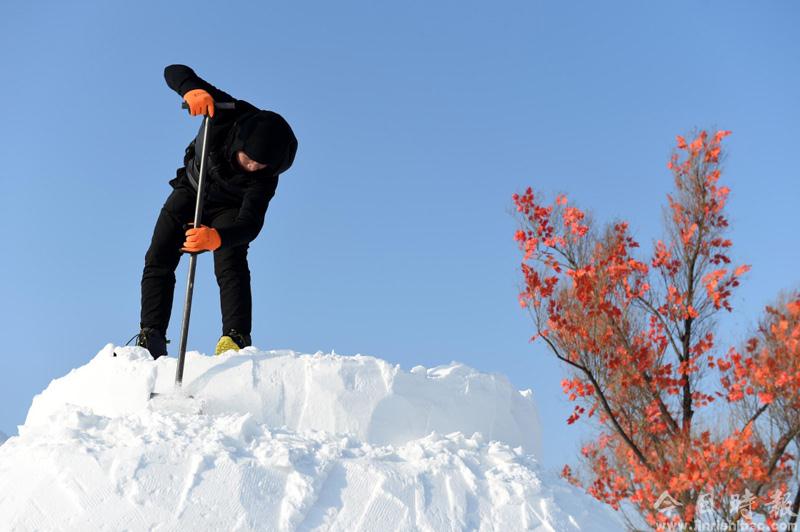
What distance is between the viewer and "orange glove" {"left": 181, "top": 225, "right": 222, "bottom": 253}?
5121 mm

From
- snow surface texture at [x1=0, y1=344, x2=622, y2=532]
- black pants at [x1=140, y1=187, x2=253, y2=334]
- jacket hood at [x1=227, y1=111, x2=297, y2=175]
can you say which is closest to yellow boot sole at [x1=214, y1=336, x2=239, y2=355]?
black pants at [x1=140, y1=187, x2=253, y2=334]

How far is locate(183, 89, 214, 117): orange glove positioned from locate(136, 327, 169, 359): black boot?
186 cm

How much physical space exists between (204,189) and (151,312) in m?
1.22

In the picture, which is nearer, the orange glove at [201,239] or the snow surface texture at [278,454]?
the snow surface texture at [278,454]

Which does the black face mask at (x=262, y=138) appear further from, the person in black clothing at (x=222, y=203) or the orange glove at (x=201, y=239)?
the orange glove at (x=201, y=239)

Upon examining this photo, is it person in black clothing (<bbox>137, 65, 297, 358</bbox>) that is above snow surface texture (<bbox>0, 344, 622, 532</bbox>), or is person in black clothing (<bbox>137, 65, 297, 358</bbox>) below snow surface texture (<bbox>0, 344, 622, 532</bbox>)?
above

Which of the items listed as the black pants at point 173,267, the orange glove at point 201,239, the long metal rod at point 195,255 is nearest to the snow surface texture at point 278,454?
the long metal rod at point 195,255

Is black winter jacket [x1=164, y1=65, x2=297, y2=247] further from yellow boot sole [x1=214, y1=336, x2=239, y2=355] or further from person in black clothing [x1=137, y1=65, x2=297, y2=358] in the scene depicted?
yellow boot sole [x1=214, y1=336, x2=239, y2=355]

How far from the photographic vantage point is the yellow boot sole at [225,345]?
583 cm

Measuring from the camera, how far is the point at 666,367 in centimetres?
751

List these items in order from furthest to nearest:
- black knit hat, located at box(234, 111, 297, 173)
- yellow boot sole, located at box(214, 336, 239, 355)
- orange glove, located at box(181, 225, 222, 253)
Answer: yellow boot sole, located at box(214, 336, 239, 355) → black knit hat, located at box(234, 111, 297, 173) → orange glove, located at box(181, 225, 222, 253)

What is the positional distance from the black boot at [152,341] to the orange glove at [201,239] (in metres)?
1.18

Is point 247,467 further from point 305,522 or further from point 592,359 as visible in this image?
point 592,359

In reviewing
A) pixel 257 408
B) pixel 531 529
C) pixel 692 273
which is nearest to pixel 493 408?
pixel 531 529
